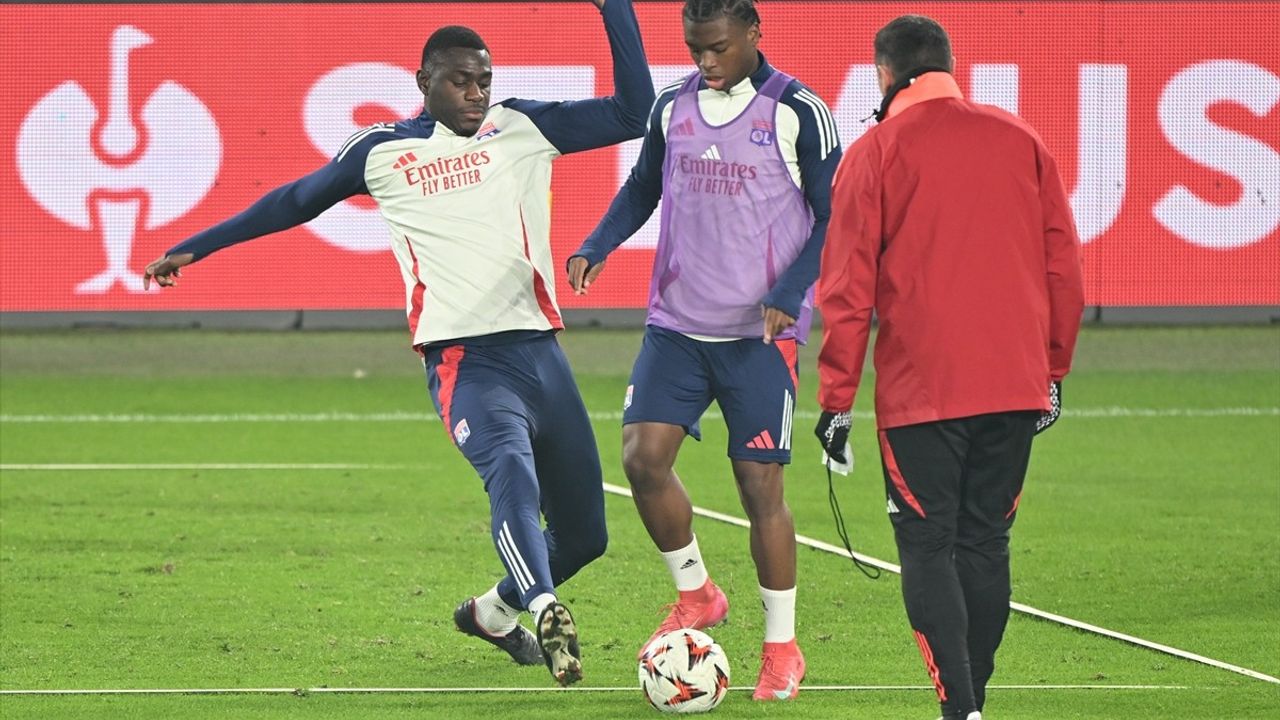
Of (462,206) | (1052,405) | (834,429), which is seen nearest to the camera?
(834,429)

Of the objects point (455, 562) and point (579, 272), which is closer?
point (579, 272)

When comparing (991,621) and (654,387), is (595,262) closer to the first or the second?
(654,387)

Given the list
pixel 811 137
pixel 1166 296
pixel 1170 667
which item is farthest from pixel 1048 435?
pixel 811 137

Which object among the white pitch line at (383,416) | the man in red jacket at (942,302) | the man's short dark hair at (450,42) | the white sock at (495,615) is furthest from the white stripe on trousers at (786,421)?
the white pitch line at (383,416)

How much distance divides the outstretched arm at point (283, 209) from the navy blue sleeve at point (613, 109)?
607 mm

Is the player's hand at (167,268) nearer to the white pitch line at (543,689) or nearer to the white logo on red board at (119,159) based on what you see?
the white pitch line at (543,689)

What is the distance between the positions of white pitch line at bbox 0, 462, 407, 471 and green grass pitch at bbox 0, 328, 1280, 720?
0.07 metres

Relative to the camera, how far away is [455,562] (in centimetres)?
866

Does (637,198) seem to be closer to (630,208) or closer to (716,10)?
(630,208)

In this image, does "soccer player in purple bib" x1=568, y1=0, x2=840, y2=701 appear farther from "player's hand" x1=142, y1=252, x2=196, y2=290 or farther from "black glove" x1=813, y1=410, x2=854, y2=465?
"player's hand" x1=142, y1=252, x2=196, y2=290

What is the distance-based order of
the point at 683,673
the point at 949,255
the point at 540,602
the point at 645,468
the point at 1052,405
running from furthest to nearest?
the point at 645,468
the point at 683,673
the point at 540,602
the point at 1052,405
the point at 949,255

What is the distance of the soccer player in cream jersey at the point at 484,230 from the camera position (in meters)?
6.30

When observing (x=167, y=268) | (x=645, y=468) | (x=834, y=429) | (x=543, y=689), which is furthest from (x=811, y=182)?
(x=167, y=268)

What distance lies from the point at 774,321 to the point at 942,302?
91cm
